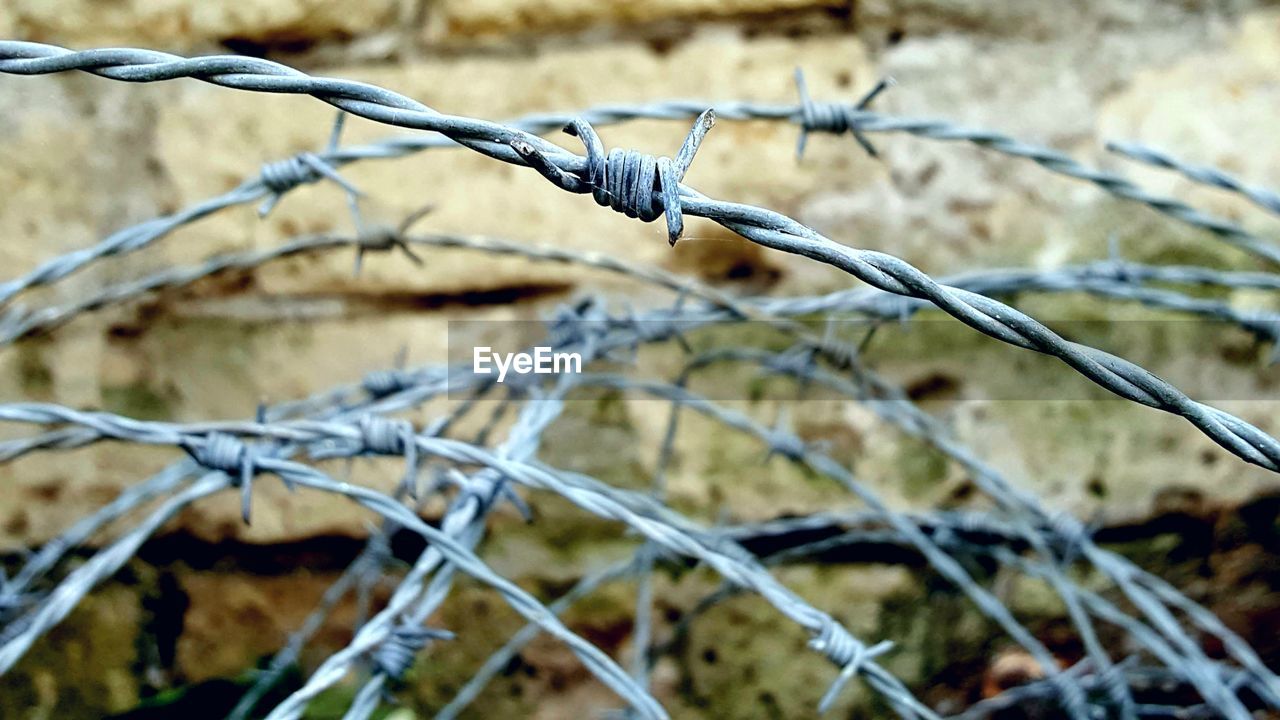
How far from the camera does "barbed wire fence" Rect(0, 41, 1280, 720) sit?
360 millimetres

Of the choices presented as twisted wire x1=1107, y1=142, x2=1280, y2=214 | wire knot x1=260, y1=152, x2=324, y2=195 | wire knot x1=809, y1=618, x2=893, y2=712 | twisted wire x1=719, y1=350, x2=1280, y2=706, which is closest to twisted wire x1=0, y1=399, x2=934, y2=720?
wire knot x1=809, y1=618, x2=893, y2=712

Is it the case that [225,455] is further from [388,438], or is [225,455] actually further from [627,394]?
[627,394]

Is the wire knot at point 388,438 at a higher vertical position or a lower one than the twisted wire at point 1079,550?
higher

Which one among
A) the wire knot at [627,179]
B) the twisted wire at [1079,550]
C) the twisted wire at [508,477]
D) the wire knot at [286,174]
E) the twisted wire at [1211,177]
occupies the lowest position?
the twisted wire at [1079,550]

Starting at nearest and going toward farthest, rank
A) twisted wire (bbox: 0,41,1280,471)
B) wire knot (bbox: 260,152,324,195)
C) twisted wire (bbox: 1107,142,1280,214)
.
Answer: twisted wire (bbox: 0,41,1280,471), wire knot (bbox: 260,152,324,195), twisted wire (bbox: 1107,142,1280,214)

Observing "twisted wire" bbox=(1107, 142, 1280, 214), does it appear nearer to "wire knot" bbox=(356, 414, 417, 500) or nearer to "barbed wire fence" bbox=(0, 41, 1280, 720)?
"barbed wire fence" bbox=(0, 41, 1280, 720)

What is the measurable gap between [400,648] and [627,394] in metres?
0.64

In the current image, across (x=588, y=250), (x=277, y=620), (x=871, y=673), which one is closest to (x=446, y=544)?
(x=871, y=673)

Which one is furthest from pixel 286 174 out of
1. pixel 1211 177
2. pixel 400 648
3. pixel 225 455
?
pixel 1211 177

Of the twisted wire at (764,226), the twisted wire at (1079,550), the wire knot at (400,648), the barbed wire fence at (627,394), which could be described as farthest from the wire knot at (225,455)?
the twisted wire at (1079,550)

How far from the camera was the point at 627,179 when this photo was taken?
0.36m

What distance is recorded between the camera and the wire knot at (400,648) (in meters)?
0.49

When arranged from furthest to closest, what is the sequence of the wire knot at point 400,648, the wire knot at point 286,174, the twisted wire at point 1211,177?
the twisted wire at point 1211,177 → the wire knot at point 286,174 → the wire knot at point 400,648

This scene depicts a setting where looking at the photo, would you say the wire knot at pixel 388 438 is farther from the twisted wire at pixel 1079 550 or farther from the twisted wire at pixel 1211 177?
the twisted wire at pixel 1211 177
